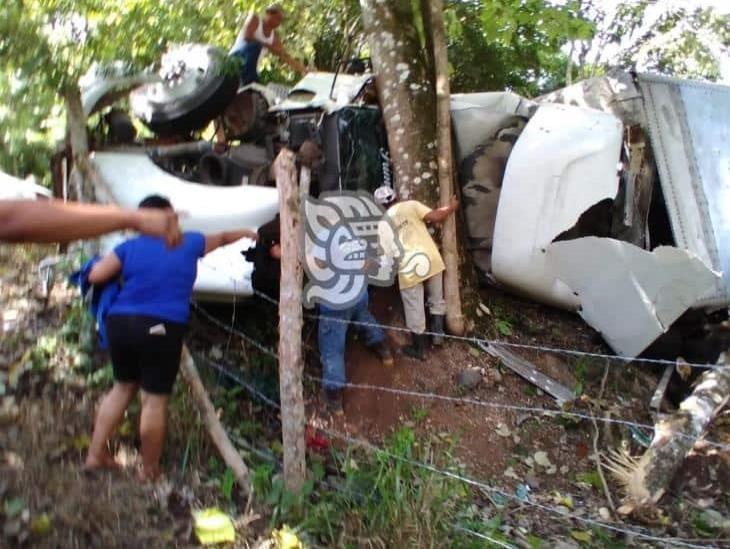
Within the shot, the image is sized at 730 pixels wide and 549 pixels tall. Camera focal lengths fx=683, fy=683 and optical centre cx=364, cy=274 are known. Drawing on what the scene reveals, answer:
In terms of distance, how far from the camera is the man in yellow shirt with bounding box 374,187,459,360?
173 inches

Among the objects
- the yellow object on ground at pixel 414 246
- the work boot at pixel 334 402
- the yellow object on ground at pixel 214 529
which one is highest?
the yellow object on ground at pixel 414 246

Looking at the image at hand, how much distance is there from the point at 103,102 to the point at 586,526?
3851mm

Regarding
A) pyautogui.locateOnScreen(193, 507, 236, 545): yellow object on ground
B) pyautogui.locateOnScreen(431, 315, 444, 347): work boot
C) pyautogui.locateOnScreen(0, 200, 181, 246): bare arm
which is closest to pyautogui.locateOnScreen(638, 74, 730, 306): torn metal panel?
pyautogui.locateOnScreen(431, 315, 444, 347): work boot

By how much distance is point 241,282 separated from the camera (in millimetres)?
3951

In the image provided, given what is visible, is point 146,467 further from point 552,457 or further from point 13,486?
point 552,457

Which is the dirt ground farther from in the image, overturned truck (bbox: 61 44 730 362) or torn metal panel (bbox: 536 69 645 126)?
torn metal panel (bbox: 536 69 645 126)

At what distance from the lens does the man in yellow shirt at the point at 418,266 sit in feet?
14.5

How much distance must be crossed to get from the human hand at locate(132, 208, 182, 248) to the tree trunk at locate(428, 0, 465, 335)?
300 centimetres

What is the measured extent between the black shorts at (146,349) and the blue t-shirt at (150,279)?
4cm

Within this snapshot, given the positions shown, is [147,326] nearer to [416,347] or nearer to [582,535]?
[416,347]

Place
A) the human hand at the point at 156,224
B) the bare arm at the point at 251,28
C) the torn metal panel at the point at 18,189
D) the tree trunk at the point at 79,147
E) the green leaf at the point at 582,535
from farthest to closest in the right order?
1. the bare arm at the point at 251,28
2. the torn metal panel at the point at 18,189
3. the tree trunk at the point at 79,147
4. the green leaf at the point at 582,535
5. the human hand at the point at 156,224

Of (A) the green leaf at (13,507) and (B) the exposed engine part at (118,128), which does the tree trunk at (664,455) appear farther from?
(B) the exposed engine part at (118,128)

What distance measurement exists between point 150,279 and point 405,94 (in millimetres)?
2644

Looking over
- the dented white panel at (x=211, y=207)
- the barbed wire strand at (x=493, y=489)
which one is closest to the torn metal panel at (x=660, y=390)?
the barbed wire strand at (x=493, y=489)
